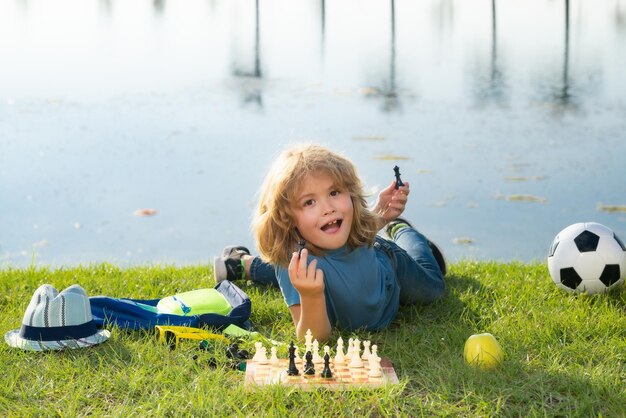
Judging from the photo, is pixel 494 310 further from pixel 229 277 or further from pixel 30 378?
pixel 30 378

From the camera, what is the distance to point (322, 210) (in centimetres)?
381

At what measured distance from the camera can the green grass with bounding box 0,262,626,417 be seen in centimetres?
320

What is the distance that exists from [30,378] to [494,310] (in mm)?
2315

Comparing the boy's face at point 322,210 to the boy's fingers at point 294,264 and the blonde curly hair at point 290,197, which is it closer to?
the blonde curly hair at point 290,197

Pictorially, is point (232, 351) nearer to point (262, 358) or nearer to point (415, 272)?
point (262, 358)

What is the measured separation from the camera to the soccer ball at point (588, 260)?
4.43 m

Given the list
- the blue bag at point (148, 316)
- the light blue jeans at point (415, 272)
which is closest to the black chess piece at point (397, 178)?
the light blue jeans at point (415, 272)

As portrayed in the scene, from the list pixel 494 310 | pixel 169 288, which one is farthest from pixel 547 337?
pixel 169 288

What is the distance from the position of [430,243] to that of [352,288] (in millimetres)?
1053

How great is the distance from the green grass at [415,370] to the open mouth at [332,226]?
538 mm

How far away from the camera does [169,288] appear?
491 centimetres

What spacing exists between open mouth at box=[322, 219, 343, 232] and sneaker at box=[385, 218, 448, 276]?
1.10 metres

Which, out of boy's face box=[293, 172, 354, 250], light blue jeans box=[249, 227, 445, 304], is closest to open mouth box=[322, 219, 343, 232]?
boy's face box=[293, 172, 354, 250]

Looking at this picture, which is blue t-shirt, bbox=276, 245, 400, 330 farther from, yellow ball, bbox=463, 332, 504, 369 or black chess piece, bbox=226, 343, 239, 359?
yellow ball, bbox=463, 332, 504, 369
